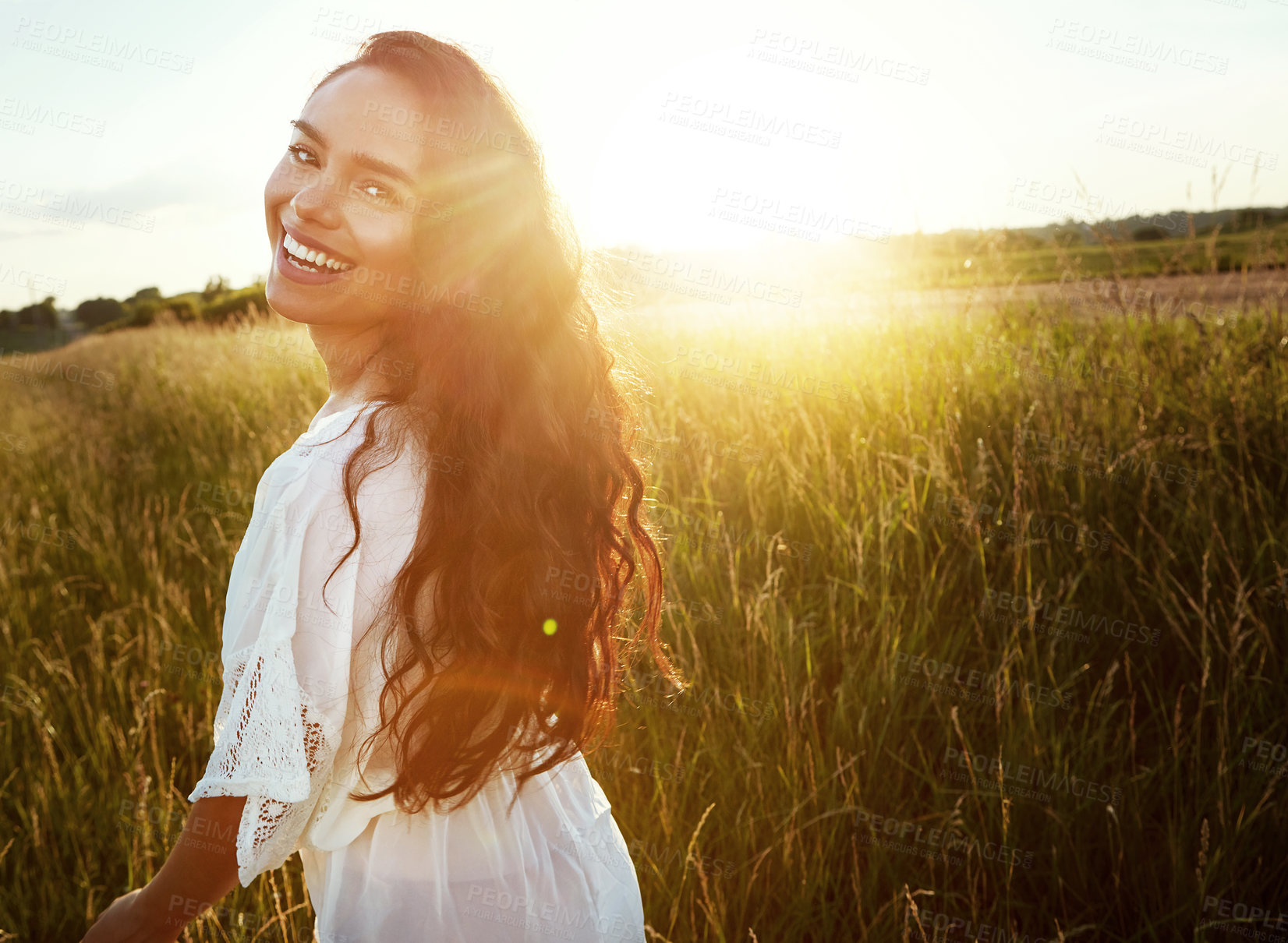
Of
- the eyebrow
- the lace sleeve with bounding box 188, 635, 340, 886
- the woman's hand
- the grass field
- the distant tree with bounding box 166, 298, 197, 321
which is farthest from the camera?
the distant tree with bounding box 166, 298, 197, 321

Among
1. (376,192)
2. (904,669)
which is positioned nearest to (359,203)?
(376,192)

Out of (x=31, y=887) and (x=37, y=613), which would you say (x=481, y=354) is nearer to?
(x=31, y=887)

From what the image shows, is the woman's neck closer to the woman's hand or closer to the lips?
the lips

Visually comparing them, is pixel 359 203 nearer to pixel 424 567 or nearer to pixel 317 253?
pixel 317 253

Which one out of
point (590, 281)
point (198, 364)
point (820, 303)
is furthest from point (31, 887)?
point (198, 364)

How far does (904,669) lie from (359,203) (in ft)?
6.23

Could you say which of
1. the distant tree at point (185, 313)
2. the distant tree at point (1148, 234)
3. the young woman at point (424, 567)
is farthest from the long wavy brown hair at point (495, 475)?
the distant tree at point (185, 313)

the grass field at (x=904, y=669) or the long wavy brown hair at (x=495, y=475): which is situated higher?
the long wavy brown hair at (x=495, y=475)

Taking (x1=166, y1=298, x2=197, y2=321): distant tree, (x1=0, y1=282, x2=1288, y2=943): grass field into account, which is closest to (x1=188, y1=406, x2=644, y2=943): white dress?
(x1=0, y1=282, x2=1288, y2=943): grass field

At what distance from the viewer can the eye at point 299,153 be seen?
4.11ft

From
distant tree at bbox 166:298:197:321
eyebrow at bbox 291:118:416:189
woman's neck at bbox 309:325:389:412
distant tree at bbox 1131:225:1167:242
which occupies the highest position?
distant tree at bbox 166:298:197:321

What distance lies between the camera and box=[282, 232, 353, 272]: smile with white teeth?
122 centimetres

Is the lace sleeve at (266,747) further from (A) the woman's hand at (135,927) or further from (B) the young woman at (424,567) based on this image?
(A) the woman's hand at (135,927)

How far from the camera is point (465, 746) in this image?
3.54 feet
